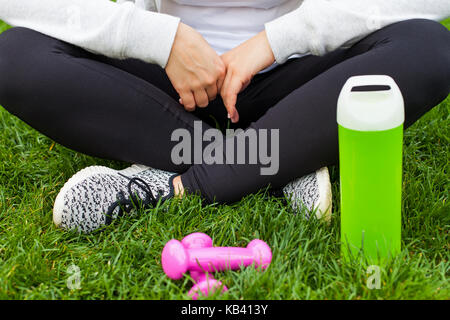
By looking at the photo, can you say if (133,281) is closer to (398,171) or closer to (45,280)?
(45,280)

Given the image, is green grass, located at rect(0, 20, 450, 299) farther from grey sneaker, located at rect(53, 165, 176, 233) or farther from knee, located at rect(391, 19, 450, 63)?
knee, located at rect(391, 19, 450, 63)

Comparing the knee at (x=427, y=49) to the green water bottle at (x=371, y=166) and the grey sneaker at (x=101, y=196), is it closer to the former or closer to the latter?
the green water bottle at (x=371, y=166)

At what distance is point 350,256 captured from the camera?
1.02 metres

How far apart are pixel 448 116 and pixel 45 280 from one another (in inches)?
50.0

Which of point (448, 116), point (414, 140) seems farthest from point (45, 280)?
point (448, 116)

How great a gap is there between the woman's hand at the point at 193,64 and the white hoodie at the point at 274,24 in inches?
0.8

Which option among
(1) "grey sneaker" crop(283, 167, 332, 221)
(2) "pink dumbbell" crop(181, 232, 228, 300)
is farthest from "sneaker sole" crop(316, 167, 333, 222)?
(2) "pink dumbbell" crop(181, 232, 228, 300)

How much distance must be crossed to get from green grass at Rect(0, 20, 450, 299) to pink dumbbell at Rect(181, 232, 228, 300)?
0.02 meters

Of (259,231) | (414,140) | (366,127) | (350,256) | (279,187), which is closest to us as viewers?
(366,127)

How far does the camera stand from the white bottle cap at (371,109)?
0.92 metres

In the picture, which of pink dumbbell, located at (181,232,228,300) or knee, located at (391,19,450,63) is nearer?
pink dumbbell, located at (181,232,228,300)

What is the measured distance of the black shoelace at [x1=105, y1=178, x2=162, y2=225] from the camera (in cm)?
123

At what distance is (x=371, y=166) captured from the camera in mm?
951

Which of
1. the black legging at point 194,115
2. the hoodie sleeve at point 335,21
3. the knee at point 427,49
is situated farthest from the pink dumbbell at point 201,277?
the knee at point 427,49
